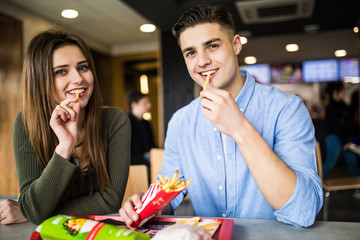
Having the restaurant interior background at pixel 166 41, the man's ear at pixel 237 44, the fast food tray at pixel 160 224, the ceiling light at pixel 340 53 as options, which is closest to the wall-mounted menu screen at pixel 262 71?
the restaurant interior background at pixel 166 41

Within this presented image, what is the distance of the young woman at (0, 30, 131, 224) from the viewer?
114 centimetres

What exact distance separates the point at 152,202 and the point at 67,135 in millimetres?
511

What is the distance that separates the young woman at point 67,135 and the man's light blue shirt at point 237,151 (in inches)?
10.6

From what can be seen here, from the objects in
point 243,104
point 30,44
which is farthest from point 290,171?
point 30,44

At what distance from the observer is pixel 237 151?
1224 mm

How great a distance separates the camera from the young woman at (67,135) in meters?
1.14

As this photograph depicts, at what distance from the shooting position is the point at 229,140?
4.07ft

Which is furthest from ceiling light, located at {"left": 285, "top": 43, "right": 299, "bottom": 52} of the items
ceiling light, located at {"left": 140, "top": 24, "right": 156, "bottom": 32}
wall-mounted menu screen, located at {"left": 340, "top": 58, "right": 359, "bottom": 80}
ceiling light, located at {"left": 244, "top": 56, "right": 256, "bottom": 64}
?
ceiling light, located at {"left": 140, "top": 24, "right": 156, "bottom": 32}

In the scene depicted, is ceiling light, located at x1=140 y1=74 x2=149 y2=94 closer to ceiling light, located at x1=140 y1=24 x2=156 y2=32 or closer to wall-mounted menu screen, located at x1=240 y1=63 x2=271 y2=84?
wall-mounted menu screen, located at x1=240 y1=63 x2=271 y2=84

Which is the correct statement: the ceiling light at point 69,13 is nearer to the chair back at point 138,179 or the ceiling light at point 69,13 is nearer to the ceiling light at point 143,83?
the chair back at point 138,179

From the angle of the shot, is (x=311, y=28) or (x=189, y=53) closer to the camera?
(x=189, y=53)

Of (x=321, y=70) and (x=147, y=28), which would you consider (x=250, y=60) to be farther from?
(x=147, y=28)

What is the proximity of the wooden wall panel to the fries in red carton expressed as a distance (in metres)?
3.71

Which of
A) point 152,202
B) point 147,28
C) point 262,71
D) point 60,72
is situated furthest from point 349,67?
point 152,202
